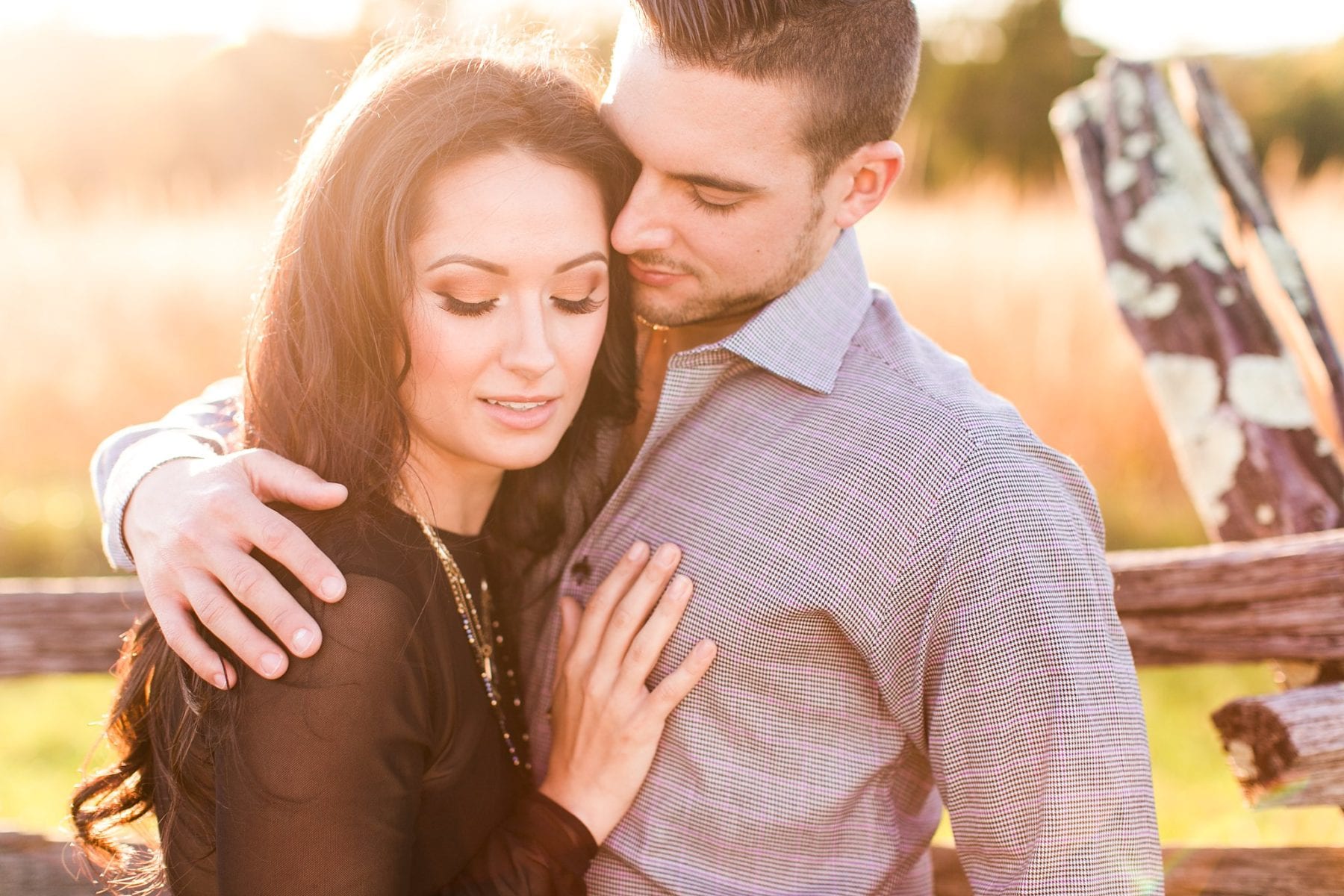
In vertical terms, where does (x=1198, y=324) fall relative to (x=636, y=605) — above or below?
above

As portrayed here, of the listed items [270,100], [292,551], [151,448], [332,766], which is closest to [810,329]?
[292,551]

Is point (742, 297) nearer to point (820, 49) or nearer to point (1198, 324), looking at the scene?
point (820, 49)

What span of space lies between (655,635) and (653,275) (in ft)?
2.45

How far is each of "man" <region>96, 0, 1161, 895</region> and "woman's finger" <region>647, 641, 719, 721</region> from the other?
4 centimetres

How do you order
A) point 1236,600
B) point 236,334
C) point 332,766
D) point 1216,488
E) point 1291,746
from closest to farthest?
point 332,766
point 1291,746
point 1236,600
point 1216,488
point 236,334

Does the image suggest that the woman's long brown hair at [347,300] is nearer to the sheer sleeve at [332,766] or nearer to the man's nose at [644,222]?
the man's nose at [644,222]

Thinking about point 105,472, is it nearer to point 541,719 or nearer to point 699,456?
point 541,719

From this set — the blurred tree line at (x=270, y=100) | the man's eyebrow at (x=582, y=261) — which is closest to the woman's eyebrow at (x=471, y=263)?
the man's eyebrow at (x=582, y=261)

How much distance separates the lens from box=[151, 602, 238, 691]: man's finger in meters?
1.60

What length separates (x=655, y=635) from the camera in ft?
6.28

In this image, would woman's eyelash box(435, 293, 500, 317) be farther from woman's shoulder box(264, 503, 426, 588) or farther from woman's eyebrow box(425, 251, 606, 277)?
woman's shoulder box(264, 503, 426, 588)

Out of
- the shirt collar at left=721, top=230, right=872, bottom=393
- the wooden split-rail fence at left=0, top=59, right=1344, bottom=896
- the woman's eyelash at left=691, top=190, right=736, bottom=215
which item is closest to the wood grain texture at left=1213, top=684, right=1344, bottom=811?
the wooden split-rail fence at left=0, top=59, right=1344, bottom=896

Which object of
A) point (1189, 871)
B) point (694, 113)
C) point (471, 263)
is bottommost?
point (1189, 871)

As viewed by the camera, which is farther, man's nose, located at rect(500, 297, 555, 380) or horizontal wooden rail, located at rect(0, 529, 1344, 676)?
horizontal wooden rail, located at rect(0, 529, 1344, 676)
